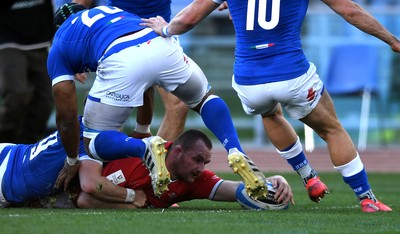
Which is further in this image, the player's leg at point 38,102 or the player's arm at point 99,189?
the player's leg at point 38,102

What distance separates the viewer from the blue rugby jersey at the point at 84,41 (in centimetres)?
723

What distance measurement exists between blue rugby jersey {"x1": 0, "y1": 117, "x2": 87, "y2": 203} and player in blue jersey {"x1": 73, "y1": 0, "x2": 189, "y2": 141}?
1427 millimetres

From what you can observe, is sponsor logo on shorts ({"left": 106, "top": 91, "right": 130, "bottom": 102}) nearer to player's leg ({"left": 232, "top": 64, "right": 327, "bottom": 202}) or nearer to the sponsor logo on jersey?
the sponsor logo on jersey

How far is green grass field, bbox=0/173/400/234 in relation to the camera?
5754mm

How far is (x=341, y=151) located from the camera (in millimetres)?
7145

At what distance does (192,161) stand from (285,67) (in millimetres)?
924

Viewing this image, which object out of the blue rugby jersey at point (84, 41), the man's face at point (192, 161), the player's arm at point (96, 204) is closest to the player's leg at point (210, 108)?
the man's face at point (192, 161)

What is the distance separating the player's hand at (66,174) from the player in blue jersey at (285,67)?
115cm

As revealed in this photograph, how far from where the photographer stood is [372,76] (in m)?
15.4

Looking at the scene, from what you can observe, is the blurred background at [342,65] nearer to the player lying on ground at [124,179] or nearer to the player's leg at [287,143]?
the player's leg at [287,143]

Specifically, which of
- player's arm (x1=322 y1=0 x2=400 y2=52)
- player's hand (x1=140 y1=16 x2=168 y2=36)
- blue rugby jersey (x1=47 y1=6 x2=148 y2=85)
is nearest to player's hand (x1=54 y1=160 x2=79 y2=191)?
blue rugby jersey (x1=47 y1=6 x2=148 y2=85)

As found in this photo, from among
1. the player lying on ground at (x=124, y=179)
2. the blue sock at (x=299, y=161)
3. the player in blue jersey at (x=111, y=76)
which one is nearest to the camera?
the player lying on ground at (x=124, y=179)

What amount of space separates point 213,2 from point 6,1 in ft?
13.8

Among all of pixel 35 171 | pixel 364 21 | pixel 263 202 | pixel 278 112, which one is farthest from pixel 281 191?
pixel 35 171
